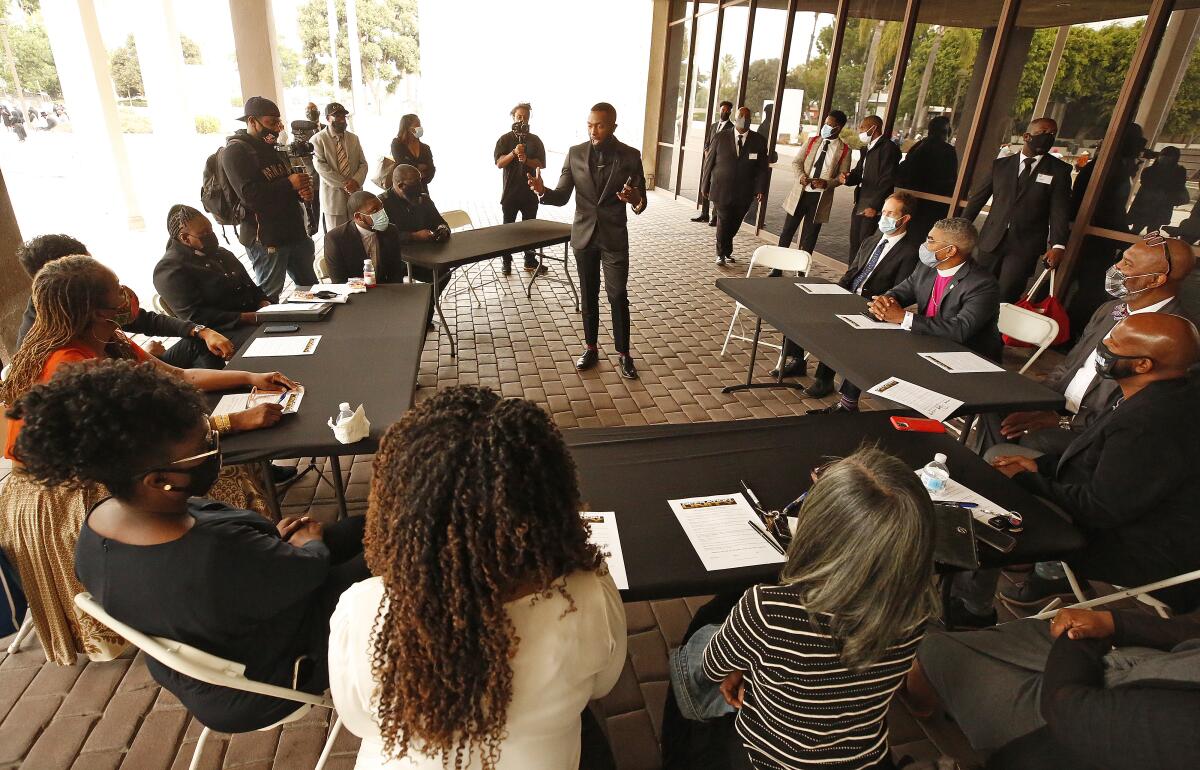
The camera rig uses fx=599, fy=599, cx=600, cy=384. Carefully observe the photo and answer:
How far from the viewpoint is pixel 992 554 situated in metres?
1.87

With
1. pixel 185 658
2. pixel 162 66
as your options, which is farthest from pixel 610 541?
pixel 162 66

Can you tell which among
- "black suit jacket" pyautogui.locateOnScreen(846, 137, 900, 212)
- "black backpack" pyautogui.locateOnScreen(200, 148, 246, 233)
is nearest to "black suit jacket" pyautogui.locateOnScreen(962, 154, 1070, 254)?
"black suit jacket" pyautogui.locateOnScreen(846, 137, 900, 212)

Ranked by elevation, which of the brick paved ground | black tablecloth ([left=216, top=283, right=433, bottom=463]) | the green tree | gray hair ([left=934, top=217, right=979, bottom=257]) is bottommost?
the brick paved ground

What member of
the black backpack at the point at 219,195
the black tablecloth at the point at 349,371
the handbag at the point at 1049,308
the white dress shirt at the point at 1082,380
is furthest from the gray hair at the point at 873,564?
the black backpack at the point at 219,195

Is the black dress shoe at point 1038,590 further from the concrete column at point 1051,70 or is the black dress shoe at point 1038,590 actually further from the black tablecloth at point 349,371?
the concrete column at point 1051,70

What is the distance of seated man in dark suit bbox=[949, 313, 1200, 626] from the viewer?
79.7 inches

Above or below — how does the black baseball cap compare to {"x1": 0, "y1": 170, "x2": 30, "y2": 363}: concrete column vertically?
above

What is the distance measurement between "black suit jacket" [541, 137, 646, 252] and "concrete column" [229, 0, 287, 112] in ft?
20.7

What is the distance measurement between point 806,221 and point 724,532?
6.81 metres

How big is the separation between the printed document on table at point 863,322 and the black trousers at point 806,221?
4.20m

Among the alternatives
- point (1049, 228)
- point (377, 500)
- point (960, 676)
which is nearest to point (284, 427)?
point (377, 500)

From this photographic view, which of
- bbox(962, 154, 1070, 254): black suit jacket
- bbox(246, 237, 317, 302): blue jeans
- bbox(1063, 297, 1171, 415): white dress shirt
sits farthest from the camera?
bbox(962, 154, 1070, 254): black suit jacket

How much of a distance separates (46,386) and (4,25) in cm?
768

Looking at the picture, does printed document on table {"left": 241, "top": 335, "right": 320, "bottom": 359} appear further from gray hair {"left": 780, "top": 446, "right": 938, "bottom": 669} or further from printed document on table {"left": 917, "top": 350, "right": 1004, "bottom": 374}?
printed document on table {"left": 917, "top": 350, "right": 1004, "bottom": 374}
